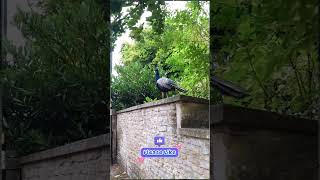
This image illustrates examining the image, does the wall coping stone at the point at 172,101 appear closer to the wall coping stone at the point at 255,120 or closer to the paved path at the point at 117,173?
the paved path at the point at 117,173

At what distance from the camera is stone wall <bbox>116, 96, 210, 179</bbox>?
3.35 metres

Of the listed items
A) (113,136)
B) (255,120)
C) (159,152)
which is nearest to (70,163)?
(113,136)

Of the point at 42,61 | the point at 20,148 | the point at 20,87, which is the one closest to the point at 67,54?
the point at 42,61

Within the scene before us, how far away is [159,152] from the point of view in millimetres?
3391

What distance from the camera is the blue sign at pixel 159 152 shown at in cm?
338

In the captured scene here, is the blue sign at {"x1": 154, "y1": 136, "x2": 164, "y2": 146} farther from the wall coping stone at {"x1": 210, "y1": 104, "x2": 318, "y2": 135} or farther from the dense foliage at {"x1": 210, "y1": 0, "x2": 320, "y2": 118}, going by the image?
the dense foliage at {"x1": 210, "y1": 0, "x2": 320, "y2": 118}

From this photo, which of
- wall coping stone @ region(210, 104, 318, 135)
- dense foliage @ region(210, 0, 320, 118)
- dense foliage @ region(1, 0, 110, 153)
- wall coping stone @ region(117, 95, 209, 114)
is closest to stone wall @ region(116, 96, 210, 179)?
wall coping stone @ region(117, 95, 209, 114)

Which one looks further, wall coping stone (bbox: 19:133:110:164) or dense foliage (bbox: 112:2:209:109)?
wall coping stone (bbox: 19:133:110:164)

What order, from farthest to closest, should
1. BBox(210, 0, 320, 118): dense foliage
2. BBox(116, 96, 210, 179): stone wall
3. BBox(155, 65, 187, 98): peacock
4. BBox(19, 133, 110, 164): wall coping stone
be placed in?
BBox(19, 133, 110, 164): wall coping stone
BBox(210, 0, 320, 118): dense foliage
BBox(155, 65, 187, 98): peacock
BBox(116, 96, 210, 179): stone wall

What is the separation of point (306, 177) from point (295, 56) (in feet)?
3.80

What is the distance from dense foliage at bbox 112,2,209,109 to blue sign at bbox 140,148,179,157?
0.38 metres

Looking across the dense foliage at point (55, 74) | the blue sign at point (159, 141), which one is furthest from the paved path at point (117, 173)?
the dense foliage at point (55, 74)

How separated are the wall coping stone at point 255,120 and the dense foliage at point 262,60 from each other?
0.09 metres

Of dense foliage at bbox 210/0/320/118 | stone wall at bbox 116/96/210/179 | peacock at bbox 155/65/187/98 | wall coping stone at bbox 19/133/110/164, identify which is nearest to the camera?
stone wall at bbox 116/96/210/179
